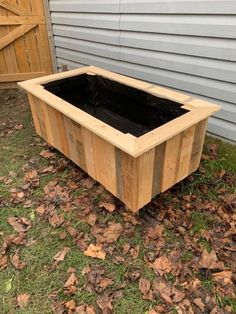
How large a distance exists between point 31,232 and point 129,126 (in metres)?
1.27

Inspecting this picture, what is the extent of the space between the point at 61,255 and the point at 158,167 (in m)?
0.84

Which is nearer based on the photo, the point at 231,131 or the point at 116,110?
the point at 231,131

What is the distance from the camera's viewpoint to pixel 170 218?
6.31 feet

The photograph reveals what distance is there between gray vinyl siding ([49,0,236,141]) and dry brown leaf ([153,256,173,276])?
1371 millimetres

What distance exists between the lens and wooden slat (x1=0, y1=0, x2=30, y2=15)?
372cm

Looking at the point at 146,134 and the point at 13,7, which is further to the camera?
the point at 13,7

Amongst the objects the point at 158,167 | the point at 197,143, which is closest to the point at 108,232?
the point at 158,167

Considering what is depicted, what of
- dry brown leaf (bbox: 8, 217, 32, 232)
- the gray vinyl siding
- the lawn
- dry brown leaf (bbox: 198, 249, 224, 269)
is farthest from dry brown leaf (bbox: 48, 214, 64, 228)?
the gray vinyl siding

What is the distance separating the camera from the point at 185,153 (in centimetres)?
188

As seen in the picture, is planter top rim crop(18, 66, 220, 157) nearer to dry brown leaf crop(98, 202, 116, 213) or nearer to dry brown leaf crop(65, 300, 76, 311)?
dry brown leaf crop(98, 202, 116, 213)

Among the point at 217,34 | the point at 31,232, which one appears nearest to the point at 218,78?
the point at 217,34

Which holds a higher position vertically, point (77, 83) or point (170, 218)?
point (77, 83)

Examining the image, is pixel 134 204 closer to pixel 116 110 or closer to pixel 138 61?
pixel 116 110

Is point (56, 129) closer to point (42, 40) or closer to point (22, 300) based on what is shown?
point (22, 300)
